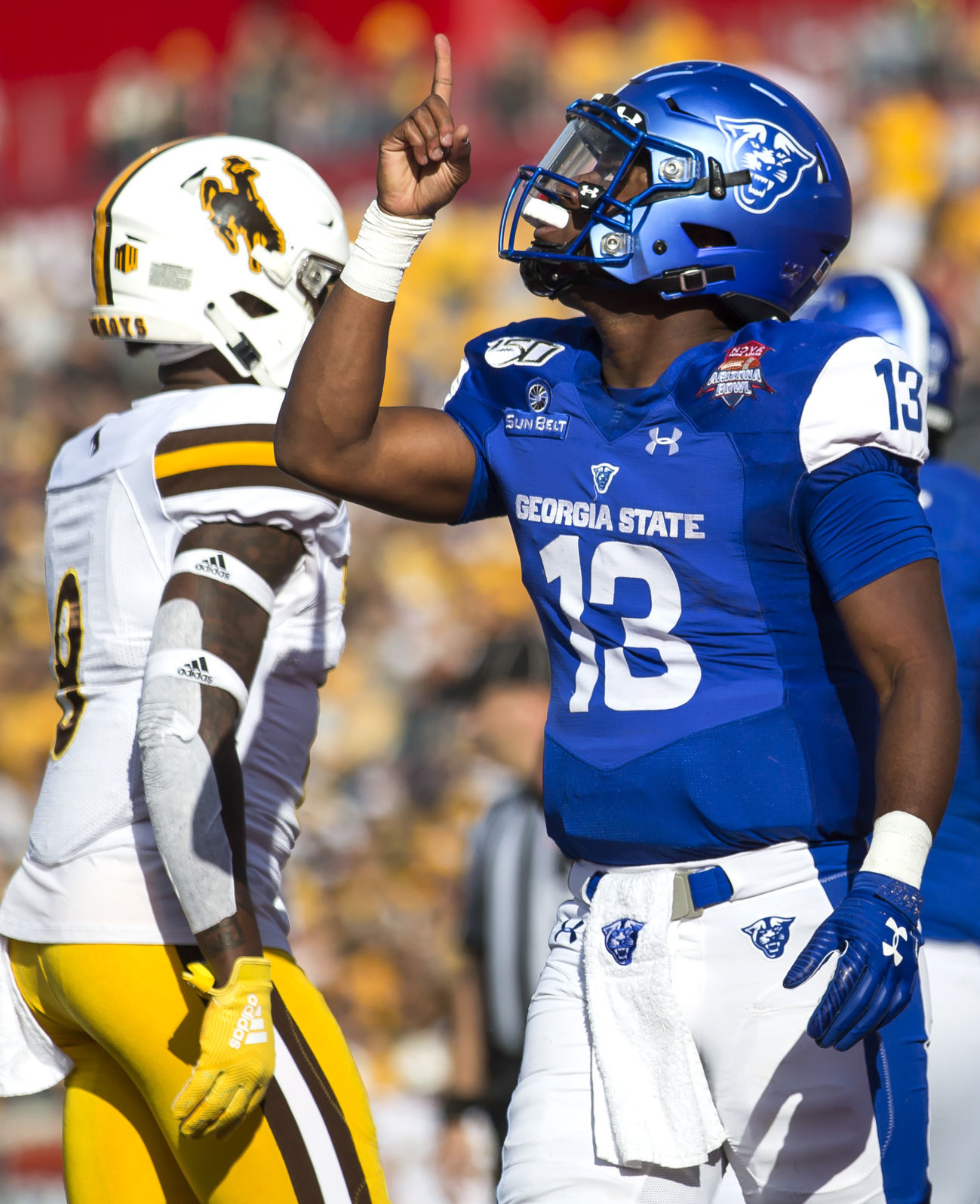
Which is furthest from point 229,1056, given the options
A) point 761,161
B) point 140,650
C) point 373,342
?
point 761,161

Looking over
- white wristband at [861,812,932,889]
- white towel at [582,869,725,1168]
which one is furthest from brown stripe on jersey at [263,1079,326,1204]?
white wristband at [861,812,932,889]

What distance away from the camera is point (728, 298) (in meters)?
2.23

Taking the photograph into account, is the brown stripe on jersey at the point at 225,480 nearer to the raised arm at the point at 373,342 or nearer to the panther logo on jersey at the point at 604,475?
the raised arm at the point at 373,342

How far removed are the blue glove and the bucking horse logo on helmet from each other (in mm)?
1571

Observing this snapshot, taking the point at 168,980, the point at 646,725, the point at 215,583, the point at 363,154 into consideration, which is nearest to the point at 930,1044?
the point at 646,725

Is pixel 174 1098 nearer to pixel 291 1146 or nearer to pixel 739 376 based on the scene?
pixel 291 1146

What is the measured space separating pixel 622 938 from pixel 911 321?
1719mm

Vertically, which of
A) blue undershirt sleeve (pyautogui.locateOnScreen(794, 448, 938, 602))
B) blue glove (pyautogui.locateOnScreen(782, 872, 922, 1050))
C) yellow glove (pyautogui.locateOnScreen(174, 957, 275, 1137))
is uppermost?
blue undershirt sleeve (pyautogui.locateOnScreen(794, 448, 938, 602))

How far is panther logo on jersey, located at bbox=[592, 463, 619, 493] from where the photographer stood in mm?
2082

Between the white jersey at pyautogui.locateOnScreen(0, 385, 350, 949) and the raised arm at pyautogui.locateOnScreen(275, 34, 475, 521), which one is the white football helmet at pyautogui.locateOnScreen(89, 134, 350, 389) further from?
the raised arm at pyautogui.locateOnScreen(275, 34, 475, 521)

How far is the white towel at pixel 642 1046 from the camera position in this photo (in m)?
1.94

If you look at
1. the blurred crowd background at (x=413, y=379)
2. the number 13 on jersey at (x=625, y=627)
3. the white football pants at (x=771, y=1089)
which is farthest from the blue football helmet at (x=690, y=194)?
the blurred crowd background at (x=413, y=379)

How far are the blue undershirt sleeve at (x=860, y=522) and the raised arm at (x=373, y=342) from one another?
0.64 meters

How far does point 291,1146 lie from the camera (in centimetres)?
217
